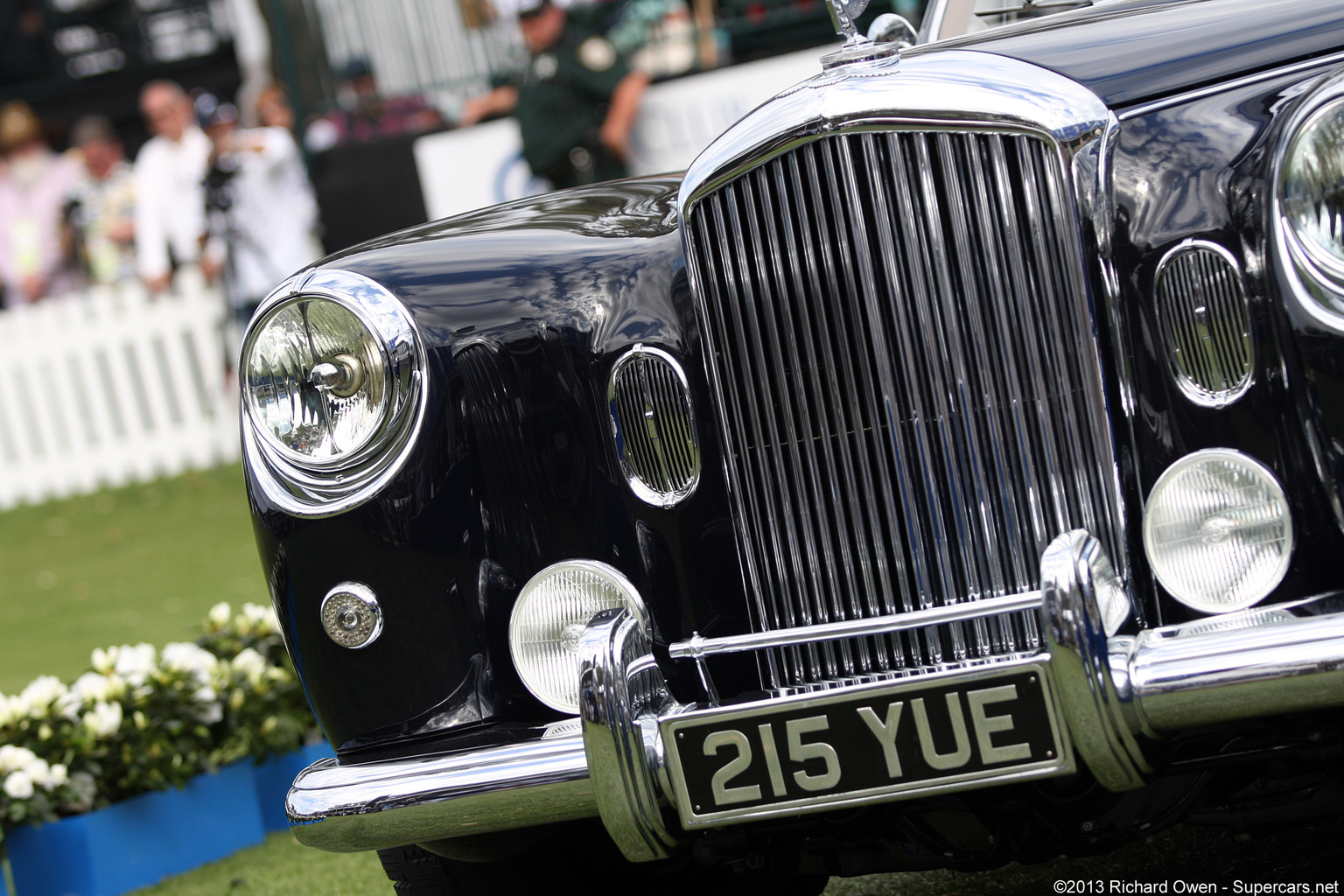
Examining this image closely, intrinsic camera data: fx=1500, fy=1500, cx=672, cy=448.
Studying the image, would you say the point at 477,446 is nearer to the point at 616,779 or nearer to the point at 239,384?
the point at 239,384

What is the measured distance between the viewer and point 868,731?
1.98m

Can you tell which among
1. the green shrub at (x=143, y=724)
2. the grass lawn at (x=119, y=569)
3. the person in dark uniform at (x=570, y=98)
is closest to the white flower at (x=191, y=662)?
→ the green shrub at (x=143, y=724)

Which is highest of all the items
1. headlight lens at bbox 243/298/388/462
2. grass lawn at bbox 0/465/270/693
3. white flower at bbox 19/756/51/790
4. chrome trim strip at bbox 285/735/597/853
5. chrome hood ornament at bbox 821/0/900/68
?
chrome hood ornament at bbox 821/0/900/68

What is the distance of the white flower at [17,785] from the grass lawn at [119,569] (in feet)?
5.85

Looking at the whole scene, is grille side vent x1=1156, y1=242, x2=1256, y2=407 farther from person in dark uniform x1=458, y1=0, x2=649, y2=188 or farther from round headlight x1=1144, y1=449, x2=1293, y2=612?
person in dark uniform x1=458, y1=0, x2=649, y2=188

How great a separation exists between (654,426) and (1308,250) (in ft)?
3.18

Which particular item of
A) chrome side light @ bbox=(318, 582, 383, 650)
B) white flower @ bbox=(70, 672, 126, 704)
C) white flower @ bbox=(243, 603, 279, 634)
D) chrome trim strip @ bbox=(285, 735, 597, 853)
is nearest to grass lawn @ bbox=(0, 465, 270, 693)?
white flower @ bbox=(243, 603, 279, 634)

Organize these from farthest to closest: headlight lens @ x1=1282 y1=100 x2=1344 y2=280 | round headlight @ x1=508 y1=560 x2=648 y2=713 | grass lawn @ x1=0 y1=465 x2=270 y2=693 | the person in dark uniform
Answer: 1. the person in dark uniform
2. grass lawn @ x1=0 y1=465 x2=270 y2=693
3. round headlight @ x1=508 y1=560 x2=648 y2=713
4. headlight lens @ x1=1282 y1=100 x2=1344 y2=280

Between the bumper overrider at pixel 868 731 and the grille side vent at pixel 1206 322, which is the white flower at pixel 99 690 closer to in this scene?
the bumper overrider at pixel 868 731

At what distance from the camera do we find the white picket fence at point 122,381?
32.7 feet

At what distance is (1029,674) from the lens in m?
1.90

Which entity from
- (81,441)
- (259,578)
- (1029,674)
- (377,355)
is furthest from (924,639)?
(81,441)

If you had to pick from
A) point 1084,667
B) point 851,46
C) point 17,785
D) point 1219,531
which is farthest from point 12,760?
point 1219,531

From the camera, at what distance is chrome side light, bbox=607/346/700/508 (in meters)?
2.33
